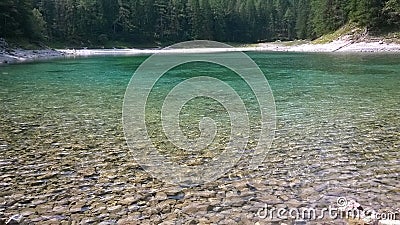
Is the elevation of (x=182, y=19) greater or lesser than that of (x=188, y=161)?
greater

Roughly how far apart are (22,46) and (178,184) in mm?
77083

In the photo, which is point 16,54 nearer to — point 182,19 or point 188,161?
point 188,161

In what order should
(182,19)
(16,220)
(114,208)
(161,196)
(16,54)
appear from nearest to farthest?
(16,220) < (114,208) < (161,196) < (16,54) < (182,19)

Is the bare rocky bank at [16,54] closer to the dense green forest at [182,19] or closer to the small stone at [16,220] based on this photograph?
the dense green forest at [182,19]

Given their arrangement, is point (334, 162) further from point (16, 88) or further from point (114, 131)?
point (16, 88)

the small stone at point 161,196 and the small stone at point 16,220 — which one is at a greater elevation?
the small stone at point 16,220

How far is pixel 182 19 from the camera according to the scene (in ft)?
463

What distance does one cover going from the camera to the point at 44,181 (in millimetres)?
9047

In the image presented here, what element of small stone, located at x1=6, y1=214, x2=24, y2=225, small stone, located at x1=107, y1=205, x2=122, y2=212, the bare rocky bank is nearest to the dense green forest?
the bare rocky bank

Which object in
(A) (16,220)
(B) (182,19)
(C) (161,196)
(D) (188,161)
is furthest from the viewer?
(B) (182,19)

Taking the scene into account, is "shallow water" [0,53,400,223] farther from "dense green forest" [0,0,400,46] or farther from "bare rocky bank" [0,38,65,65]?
"dense green forest" [0,0,400,46]

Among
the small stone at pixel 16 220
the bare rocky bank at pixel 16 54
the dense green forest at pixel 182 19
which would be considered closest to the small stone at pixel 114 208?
the small stone at pixel 16 220

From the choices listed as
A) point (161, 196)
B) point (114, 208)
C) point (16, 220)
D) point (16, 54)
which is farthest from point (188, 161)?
point (16, 54)

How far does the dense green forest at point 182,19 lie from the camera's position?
81.1 m
